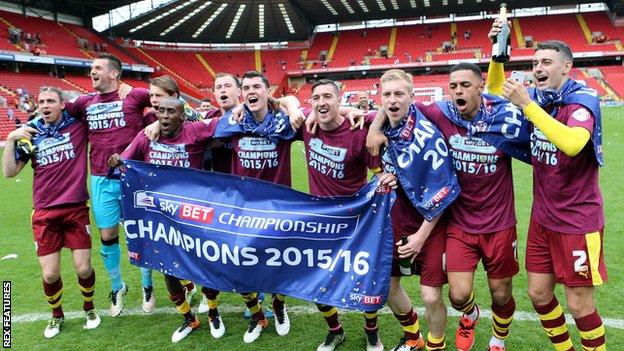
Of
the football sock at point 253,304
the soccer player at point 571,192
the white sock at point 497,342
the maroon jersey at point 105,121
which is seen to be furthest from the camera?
the maroon jersey at point 105,121

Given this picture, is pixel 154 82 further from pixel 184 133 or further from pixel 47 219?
pixel 47 219

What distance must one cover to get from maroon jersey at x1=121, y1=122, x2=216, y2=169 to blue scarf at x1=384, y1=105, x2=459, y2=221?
1.87m

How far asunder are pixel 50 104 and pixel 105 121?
0.53 metres

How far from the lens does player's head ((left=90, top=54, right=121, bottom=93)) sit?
4.70m

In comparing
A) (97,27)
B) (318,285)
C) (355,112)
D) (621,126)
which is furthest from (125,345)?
(97,27)

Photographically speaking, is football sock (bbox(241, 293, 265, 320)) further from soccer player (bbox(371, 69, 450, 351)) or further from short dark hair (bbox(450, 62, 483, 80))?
short dark hair (bbox(450, 62, 483, 80))

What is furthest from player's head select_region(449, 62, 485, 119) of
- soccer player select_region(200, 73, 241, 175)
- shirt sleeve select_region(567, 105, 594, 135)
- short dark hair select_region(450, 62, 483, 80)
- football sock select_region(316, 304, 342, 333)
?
soccer player select_region(200, 73, 241, 175)

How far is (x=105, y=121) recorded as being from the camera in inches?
186

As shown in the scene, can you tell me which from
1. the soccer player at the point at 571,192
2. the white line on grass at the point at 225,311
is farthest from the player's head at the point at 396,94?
the white line on grass at the point at 225,311

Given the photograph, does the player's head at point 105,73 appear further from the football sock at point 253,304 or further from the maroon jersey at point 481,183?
the maroon jersey at point 481,183

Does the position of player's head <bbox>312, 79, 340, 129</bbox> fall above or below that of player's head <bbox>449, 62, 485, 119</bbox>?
below

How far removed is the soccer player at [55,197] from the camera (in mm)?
4340

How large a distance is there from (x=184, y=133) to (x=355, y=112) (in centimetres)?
163

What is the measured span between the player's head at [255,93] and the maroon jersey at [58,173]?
192 cm
